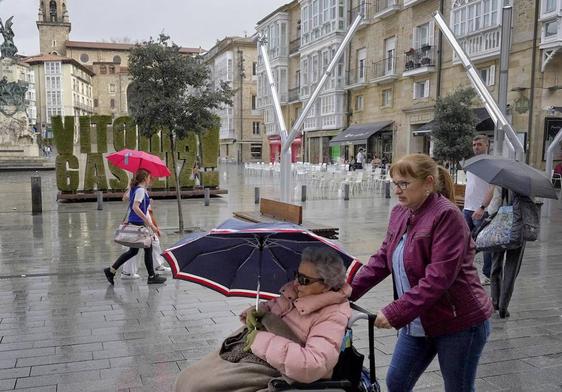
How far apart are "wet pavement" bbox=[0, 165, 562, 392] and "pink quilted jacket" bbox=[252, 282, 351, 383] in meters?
1.71

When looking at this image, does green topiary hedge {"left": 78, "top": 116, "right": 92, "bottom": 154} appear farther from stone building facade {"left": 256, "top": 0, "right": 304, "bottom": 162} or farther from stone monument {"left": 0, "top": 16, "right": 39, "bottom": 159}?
stone building facade {"left": 256, "top": 0, "right": 304, "bottom": 162}

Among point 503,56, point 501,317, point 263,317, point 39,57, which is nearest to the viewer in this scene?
point 263,317

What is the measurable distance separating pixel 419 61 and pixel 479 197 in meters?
23.5

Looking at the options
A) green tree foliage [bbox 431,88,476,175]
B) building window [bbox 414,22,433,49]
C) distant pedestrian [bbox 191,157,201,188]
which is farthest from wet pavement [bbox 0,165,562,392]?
building window [bbox 414,22,433,49]

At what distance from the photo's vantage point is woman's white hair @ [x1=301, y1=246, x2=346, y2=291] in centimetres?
259

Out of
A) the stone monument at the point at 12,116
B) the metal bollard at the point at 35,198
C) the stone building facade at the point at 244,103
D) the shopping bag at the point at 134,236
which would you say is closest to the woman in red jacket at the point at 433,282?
the shopping bag at the point at 134,236

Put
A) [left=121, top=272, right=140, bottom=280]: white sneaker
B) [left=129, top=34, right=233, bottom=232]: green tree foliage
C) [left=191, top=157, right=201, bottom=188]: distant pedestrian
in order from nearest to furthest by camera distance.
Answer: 1. [left=121, top=272, right=140, bottom=280]: white sneaker
2. [left=129, top=34, right=233, bottom=232]: green tree foliage
3. [left=191, top=157, right=201, bottom=188]: distant pedestrian

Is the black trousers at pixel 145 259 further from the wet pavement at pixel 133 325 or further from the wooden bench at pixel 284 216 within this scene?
the wooden bench at pixel 284 216

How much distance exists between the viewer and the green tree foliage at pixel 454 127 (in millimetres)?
19047

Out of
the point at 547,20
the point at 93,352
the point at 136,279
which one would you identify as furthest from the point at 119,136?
the point at 547,20

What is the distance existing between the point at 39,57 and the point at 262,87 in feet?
189

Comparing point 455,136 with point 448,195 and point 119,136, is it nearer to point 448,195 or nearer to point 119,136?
point 119,136

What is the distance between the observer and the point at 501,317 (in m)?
5.47

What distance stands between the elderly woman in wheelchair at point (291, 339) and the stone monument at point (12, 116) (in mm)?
41589
